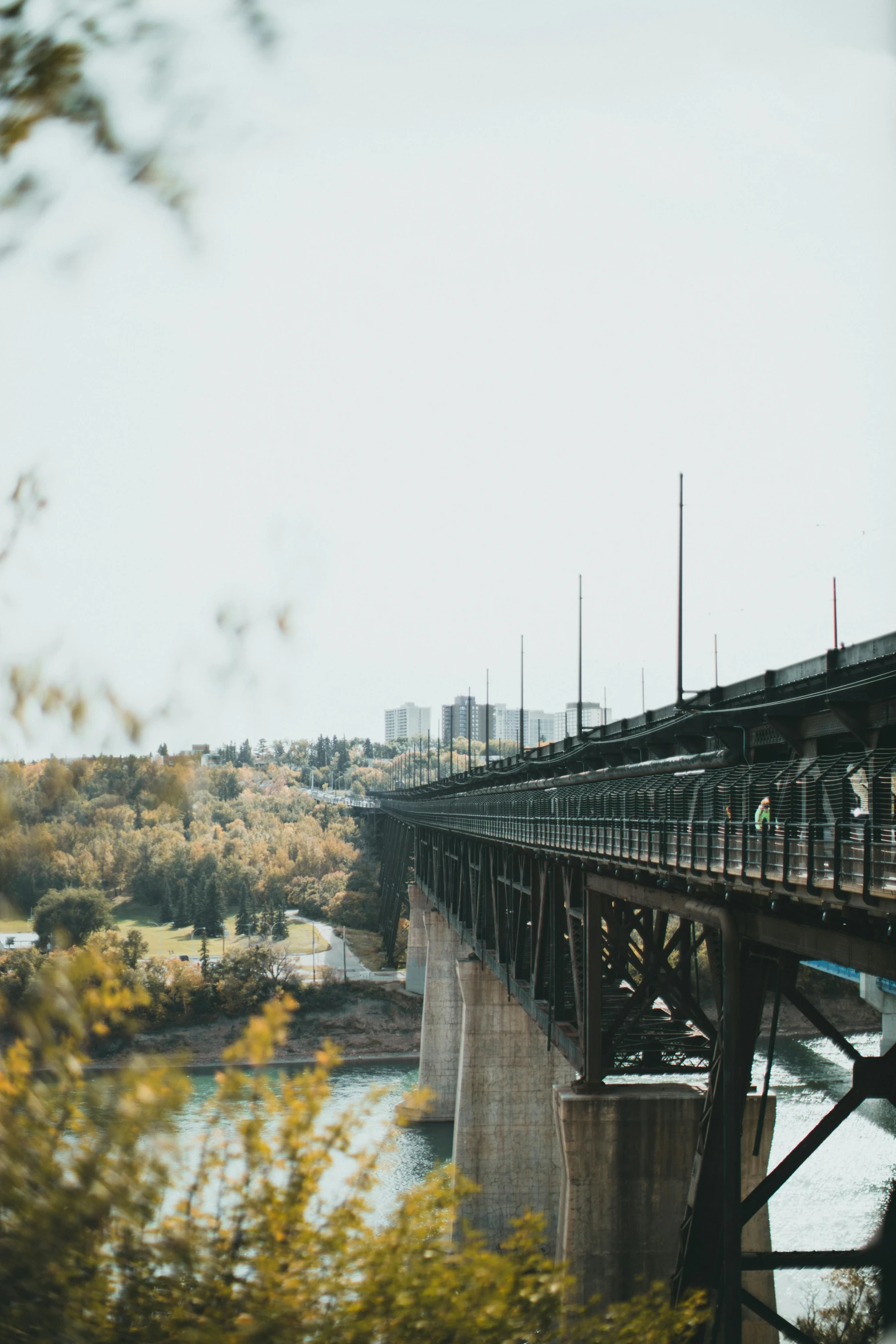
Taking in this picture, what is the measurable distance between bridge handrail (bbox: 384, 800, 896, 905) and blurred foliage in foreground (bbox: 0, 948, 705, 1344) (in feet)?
19.5

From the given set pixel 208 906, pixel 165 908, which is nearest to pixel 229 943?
pixel 208 906

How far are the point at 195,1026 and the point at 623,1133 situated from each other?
5736cm

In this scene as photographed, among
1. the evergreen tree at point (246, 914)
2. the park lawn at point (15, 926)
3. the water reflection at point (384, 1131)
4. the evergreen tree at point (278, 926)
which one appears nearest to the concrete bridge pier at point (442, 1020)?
the water reflection at point (384, 1131)

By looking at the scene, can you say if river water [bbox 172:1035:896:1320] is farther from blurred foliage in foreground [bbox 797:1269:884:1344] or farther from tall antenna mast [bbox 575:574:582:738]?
tall antenna mast [bbox 575:574:582:738]

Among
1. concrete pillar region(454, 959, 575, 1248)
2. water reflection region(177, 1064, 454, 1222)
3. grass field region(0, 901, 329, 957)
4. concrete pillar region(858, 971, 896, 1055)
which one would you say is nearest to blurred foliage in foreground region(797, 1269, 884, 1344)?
concrete pillar region(454, 959, 575, 1248)

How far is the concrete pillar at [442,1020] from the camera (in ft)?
197

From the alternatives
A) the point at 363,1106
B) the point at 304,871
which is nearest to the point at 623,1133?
the point at 363,1106

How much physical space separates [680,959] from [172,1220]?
21.7 m

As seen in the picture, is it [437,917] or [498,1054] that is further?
[437,917]

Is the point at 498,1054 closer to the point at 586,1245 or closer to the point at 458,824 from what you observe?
the point at 458,824

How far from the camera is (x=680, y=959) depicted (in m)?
25.4

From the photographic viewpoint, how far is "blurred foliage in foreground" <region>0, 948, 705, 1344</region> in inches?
175

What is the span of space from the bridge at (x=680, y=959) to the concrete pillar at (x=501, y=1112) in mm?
85

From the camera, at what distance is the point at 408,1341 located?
584cm
